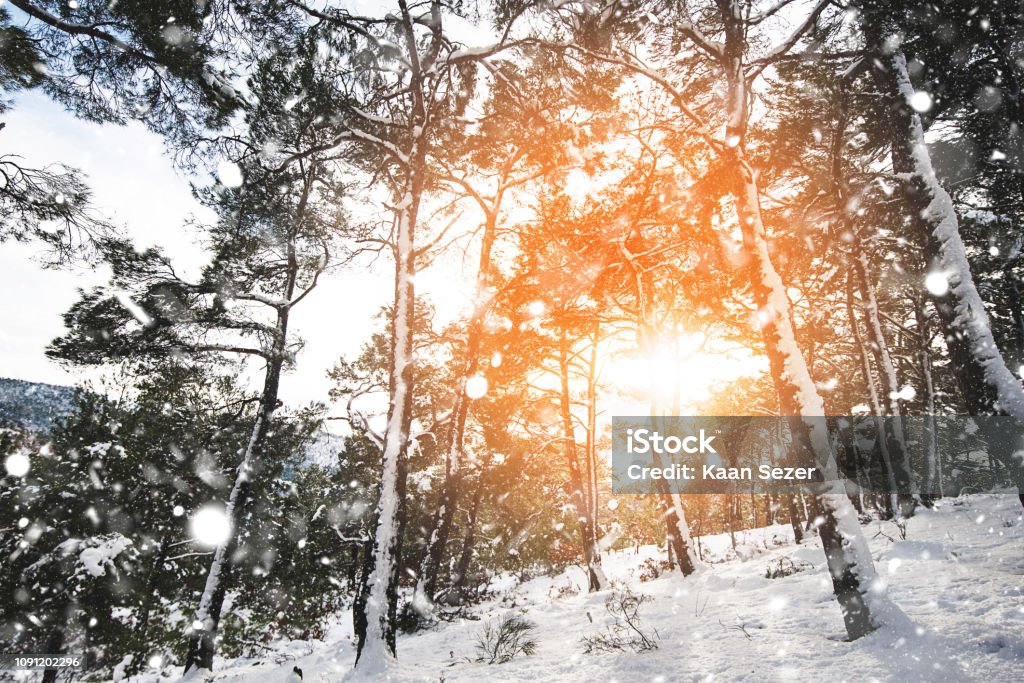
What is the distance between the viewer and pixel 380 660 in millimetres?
4844

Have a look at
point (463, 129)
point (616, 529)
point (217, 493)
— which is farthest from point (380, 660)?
point (616, 529)

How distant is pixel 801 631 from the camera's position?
3658mm

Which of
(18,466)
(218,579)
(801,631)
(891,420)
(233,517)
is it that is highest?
(891,420)

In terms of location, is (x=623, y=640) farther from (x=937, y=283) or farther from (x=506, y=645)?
(x=937, y=283)

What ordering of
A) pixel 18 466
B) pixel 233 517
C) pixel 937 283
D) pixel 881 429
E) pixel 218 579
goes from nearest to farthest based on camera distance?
pixel 937 283 → pixel 218 579 → pixel 233 517 → pixel 881 429 → pixel 18 466

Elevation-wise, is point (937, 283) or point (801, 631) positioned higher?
point (937, 283)

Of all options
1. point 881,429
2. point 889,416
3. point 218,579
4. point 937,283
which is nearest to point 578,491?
point 889,416

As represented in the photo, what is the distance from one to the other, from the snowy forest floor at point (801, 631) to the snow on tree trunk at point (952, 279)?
143 centimetres

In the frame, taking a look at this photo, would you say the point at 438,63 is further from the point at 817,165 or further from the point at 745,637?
the point at 745,637

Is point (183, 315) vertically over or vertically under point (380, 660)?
over

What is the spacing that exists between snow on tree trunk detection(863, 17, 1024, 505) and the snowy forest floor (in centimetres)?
143

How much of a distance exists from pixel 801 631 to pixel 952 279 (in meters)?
4.65

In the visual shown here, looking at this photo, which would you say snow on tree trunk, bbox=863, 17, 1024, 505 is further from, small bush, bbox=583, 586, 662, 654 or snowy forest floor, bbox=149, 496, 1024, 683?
small bush, bbox=583, 586, 662, 654

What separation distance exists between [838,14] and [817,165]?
98.2 inches
